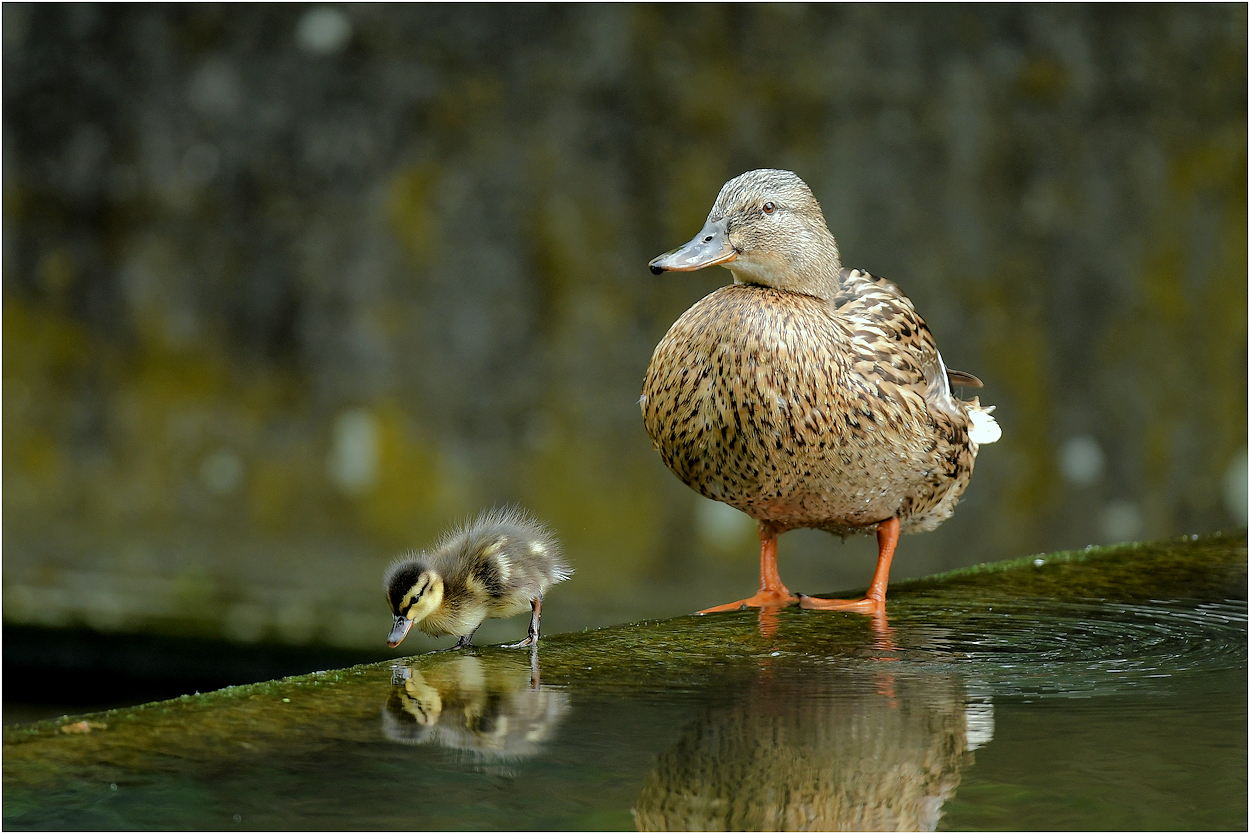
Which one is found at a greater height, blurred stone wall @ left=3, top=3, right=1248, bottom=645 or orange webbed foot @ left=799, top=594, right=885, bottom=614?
blurred stone wall @ left=3, top=3, right=1248, bottom=645

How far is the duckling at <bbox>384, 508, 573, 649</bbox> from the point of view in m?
2.61

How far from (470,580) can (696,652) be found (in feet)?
1.85

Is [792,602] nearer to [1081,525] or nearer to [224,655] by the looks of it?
[1081,525]

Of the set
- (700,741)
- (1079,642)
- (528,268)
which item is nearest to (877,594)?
(1079,642)

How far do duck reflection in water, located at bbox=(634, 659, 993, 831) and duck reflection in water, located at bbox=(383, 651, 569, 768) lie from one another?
21cm

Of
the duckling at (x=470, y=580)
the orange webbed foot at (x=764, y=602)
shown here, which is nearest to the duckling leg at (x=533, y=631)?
the duckling at (x=470, y=580)

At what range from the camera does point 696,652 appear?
236 cm

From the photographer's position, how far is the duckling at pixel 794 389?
2623 millimetres

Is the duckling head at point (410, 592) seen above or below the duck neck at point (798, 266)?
below

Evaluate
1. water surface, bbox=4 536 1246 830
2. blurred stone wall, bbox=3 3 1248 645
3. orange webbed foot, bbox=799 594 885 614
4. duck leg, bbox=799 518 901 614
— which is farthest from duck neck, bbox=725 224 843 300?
blurred stone wall, bbox=3 3 1248 645

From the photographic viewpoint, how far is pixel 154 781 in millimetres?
1568

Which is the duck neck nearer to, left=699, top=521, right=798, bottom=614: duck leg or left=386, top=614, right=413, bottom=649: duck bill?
left=699, top=521, right=798, bottom=614: duck leg

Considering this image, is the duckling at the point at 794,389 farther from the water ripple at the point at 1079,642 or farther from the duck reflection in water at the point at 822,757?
the duck reflection in water at the point at 822,757

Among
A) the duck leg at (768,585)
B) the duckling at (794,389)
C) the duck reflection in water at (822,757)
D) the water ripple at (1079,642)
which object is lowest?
the duck reflection in water at (822,757)
